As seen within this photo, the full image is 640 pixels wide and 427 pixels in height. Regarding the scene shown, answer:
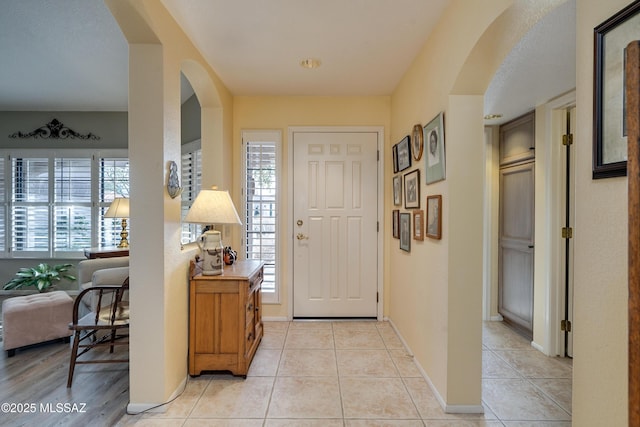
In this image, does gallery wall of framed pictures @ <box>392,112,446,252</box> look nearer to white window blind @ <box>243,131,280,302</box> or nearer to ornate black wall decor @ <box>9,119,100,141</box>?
white window blind @ <box>243,131,280,302</box>

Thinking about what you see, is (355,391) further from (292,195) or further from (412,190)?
(292,195)

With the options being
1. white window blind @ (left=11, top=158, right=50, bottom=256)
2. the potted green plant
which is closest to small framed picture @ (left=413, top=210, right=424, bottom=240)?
the potted green plant

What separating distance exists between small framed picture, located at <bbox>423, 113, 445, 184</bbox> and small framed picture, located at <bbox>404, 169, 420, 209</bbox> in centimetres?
23

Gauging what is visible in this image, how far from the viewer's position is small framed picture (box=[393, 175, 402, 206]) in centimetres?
317

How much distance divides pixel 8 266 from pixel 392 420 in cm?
563

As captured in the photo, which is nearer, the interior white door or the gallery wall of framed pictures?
the gallery wall of framed pictures

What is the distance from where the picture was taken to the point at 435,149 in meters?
2.22

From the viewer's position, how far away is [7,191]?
15.3 feet

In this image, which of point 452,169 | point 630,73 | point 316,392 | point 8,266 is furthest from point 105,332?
point 630,73

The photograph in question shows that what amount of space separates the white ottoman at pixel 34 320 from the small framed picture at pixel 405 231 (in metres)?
3.17

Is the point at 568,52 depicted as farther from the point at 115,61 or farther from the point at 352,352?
the point at 115,61

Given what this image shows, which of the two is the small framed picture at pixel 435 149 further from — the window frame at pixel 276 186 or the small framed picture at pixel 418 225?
the window frame at pixel 276 186

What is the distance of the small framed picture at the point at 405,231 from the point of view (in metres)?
2.87

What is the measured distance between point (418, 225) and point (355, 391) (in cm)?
131
